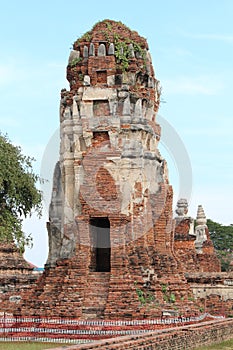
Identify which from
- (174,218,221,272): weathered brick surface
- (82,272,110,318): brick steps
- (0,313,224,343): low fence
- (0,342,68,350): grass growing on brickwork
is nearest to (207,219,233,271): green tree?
(174,218,221,272): weathered brick surface

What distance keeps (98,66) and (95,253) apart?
16.4ft

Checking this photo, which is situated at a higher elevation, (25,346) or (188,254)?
(188,254)

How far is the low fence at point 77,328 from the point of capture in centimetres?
1536

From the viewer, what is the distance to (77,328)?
15.7 metres

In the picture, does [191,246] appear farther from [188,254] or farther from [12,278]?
[12,278]

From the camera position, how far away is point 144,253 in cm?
1722

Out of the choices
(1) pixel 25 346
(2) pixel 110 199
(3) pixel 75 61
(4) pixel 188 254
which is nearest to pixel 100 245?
(2) pixel 110 199

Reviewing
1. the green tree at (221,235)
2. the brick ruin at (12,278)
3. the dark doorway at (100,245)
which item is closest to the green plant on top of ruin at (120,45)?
the dark doorway at (100,245)

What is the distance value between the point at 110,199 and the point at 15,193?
→ 2.44 meters

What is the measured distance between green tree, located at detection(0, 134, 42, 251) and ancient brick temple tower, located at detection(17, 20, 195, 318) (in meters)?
1.25

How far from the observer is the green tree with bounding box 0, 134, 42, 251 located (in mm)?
15774

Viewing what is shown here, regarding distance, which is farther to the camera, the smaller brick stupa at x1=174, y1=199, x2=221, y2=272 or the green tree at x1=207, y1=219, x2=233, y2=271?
the green tree at x1=207, y1=219, x2=233, y2=271

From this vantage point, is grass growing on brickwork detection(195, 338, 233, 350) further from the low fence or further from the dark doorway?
the dark doorway

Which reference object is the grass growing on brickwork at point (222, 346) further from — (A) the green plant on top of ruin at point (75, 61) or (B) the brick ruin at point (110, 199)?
(A) the green plant on top of ruin at point (75, 61)
